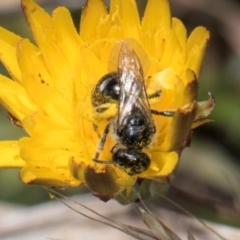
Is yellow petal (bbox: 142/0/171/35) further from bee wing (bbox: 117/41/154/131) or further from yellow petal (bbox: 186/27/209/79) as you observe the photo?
→ bee wing (bbox: 117/41/154/131)

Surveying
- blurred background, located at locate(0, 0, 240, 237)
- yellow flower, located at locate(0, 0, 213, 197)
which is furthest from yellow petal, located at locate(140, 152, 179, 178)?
blurred background, located at locate(0, 0, 240, 237)

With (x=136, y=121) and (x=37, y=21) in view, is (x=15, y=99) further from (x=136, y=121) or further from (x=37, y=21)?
(x=136, y=121)

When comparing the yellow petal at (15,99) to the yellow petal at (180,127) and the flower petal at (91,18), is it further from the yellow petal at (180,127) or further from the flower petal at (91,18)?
the yellow petal at (180,127)

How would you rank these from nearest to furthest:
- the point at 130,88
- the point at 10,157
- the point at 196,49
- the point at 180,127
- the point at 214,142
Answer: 1. the point at 180,127
2. the point at 130,88
3. the point at 196,49
4. the point at 10,157
5. the point at 214,142

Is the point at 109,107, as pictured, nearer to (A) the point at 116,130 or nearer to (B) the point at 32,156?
(A) the point at 116,130

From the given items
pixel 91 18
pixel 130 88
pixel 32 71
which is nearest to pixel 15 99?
pixel 32 71

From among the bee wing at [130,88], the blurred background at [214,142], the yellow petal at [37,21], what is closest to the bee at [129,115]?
the bee wing at [130,88]

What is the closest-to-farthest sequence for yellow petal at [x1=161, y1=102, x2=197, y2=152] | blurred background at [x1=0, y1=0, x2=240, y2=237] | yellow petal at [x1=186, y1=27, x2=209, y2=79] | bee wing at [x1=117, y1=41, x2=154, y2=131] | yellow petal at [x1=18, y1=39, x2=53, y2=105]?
yellow petal at [x1=161, y1=102, x2=197, y2=152]
bee wing at [x1=117, y1=41, x2=154, y2=131]
yellow petal at [x1=186, y1=27, x2=209, y2=79]
yellow petal at [x1=18, y1=39, x2=53, y2=105]
blurred background at [x1=0, y1=0, x2=240, y2=237]
